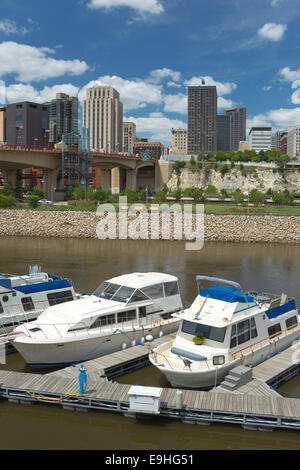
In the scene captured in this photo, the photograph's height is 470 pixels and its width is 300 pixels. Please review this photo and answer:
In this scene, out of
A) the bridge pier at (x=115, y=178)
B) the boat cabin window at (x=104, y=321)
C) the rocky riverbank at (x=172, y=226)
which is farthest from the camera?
the bridge pier at (x=115, y=178)

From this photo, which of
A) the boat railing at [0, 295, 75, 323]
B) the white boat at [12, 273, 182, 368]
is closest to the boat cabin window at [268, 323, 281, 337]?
the white boat at [12, 273, 182, 368]

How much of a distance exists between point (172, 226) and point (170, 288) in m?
34.4

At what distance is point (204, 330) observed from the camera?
1219 centimetres

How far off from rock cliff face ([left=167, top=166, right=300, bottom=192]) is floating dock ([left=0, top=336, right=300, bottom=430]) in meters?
91.4

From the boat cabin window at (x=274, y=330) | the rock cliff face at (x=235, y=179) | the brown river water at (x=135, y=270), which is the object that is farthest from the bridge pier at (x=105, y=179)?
the boat cabin window at (x=274, y=330)

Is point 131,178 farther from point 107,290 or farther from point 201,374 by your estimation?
point 201,374

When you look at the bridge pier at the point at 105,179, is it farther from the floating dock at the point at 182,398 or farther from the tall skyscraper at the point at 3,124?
the tall skyscraper at the point at 3,124

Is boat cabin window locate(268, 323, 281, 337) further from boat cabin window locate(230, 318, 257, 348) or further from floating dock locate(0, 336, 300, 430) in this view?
floating dock locate(0, 336, 300, 430)

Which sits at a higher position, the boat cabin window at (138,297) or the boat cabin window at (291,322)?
the boat cabin window at (138,297)

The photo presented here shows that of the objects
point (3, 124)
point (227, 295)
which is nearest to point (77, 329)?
point (227, 295)

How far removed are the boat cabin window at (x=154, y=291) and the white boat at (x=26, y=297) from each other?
137 inches

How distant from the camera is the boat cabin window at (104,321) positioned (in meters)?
13.6

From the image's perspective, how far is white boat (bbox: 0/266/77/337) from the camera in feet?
49.6

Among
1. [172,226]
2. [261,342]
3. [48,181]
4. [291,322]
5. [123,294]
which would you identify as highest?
[48,181]
